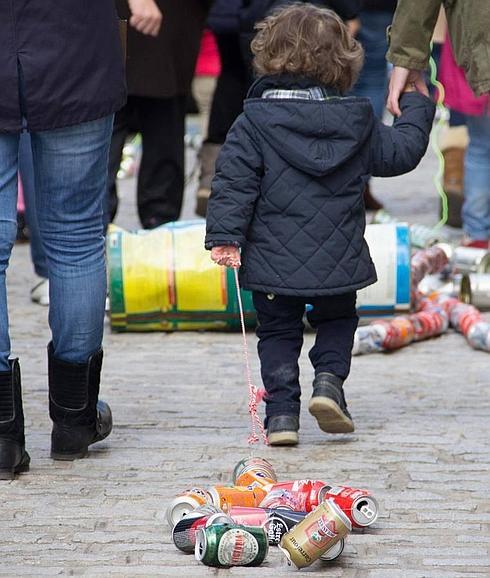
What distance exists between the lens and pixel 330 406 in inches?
166

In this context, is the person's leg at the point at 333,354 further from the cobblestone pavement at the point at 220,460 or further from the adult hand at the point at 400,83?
the adult hand at the point at 400,83

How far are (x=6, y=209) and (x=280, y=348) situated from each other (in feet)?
3.32

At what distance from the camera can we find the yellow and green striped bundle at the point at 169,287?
19.0ft

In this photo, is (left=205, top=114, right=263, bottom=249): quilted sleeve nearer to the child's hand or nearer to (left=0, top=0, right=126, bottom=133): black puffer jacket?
the child's hand

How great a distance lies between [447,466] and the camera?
4.02 m

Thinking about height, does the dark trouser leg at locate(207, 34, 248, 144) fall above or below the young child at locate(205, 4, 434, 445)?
below

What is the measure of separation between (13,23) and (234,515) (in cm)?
138

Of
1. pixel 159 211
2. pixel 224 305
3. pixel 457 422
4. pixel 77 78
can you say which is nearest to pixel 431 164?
pixel 159 211

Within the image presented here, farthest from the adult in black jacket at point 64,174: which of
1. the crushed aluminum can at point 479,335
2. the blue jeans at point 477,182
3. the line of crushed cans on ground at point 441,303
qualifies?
the blue jeans at point 477,182

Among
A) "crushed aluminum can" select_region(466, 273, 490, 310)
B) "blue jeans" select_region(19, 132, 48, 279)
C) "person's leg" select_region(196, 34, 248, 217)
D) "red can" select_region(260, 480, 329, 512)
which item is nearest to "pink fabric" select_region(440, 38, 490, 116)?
"crushed aluminum can" select_region(466, 273, 490, 310)

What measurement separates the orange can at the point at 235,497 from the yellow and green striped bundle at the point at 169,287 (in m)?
2.30

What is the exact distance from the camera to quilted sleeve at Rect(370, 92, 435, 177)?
433 centimetres

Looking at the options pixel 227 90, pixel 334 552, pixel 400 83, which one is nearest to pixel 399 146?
pixel 400 83

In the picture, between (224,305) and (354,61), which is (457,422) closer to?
(354,61)
